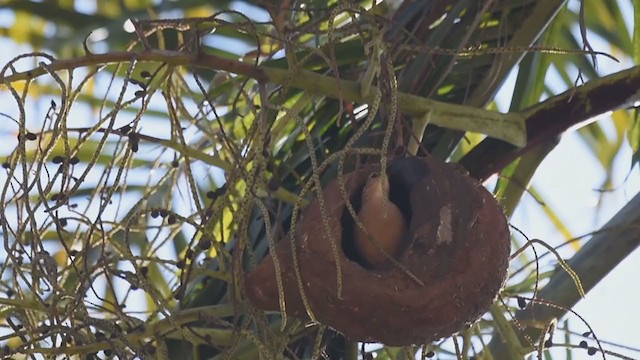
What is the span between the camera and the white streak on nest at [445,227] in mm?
1086

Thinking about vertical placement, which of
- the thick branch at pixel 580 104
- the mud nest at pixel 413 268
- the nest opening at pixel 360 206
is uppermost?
the thick branch at pixel 580 104

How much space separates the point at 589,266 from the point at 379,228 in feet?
1.48

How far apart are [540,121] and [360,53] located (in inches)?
9.9

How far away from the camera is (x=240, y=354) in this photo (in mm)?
1363

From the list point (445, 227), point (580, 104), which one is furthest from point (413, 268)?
point (580, 104)

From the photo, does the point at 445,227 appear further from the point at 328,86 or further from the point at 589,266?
the point at 589,266

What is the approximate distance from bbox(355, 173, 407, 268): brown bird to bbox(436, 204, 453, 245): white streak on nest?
39mm

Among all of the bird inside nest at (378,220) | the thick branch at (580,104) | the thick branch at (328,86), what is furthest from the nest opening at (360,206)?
the thick branch at (580,104)

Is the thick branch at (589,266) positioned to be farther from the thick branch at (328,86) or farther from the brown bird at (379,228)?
the brown bird at (379,228)

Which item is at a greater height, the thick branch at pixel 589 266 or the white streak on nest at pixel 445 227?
the thick branch at pixel 589 266

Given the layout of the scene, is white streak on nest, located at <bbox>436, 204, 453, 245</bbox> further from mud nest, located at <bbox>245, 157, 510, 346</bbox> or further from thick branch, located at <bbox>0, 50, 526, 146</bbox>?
thick branch, located at <bbox>0, 50, 526, 146</bbox>

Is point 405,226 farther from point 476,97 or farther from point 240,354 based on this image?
point 476,97

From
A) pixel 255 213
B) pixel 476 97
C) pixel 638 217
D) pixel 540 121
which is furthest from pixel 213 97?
pixel 638 217

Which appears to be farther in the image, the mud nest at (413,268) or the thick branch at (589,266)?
the thick branch at (589,266)
